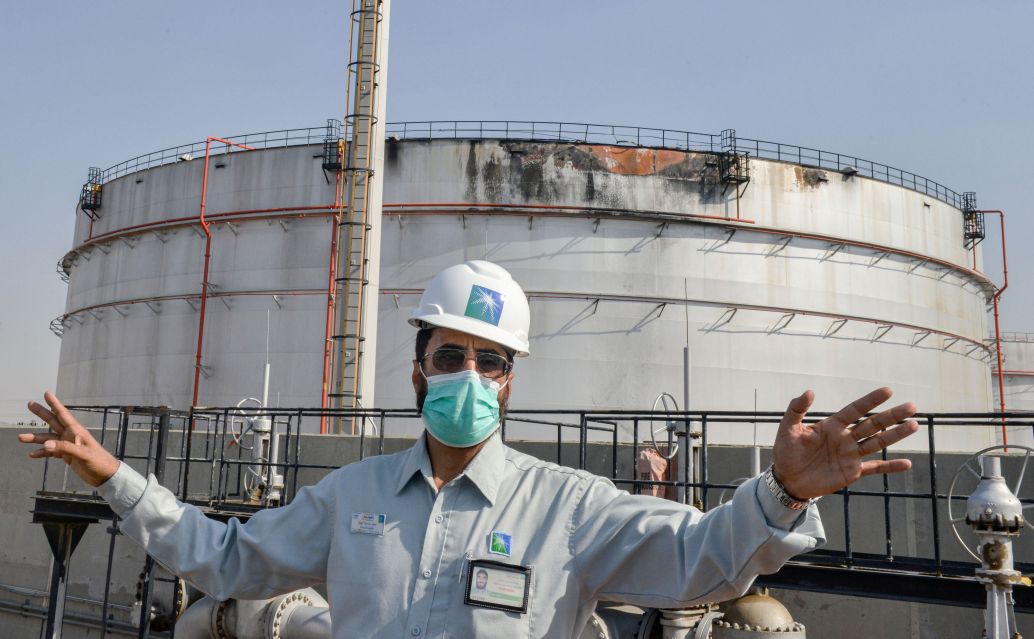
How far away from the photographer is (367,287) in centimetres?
1514

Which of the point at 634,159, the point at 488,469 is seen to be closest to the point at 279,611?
the point at 488,469

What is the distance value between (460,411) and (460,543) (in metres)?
0.41

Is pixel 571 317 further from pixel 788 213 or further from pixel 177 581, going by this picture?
pixel 177 581

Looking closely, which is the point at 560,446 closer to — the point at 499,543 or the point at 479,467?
the point at 479,467

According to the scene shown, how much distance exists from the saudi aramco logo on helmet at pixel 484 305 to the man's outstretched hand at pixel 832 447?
111 centimetres

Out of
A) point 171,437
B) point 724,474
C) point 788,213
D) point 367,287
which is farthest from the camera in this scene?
point 788,213

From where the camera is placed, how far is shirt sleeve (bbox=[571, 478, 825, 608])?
6.40 feet

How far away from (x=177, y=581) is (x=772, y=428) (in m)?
13.8

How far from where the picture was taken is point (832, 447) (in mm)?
1864

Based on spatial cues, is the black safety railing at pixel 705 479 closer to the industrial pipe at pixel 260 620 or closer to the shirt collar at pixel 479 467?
the industrial pipe at pixel 260 620

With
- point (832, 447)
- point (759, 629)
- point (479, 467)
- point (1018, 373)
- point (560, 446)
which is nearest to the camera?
point (832, 447)

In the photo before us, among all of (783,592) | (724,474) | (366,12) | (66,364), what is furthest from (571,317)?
(66,364)

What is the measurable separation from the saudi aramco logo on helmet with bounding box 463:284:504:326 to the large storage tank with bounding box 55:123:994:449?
588 inches

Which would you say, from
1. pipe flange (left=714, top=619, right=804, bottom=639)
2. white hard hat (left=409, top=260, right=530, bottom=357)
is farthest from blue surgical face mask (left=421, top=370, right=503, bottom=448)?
Answer: pipe flange (left=714, top=619, right=804, bottom=639)
